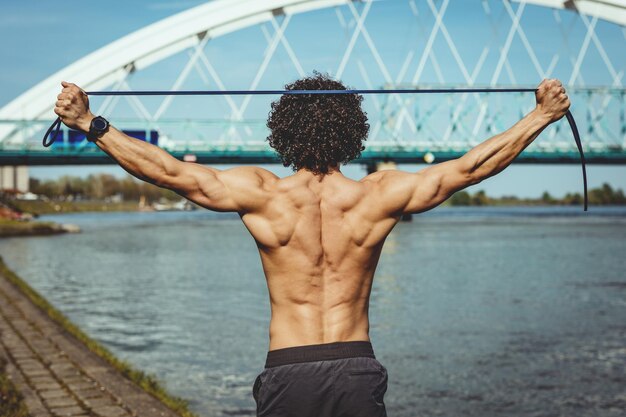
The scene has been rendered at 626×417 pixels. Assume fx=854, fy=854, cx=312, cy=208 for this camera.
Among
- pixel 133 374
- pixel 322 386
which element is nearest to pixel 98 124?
pixel 322 386

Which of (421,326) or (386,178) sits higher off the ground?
(386,178)

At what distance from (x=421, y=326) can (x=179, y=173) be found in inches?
409

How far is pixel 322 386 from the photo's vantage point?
2.78 metres

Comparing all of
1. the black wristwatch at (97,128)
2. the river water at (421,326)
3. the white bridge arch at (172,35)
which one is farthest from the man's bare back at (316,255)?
the white bridge arch at (172,35)

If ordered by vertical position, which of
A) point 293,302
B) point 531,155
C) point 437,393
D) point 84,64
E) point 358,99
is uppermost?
point 84,64

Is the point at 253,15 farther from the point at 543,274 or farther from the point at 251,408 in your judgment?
the point at 251,408

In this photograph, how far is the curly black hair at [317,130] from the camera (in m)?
3.04

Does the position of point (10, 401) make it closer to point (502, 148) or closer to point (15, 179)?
point (502, 148)

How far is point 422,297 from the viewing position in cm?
1712

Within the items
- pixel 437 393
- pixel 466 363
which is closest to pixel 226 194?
pixel 437 393

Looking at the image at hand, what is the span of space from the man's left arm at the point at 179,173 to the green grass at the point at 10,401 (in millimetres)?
3331

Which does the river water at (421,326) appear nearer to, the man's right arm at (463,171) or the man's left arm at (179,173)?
the man's left arm at (179,173)

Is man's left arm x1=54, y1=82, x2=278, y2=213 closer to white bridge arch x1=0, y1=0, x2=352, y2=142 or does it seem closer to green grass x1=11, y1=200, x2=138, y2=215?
white bridge arch x1=0, y1=0, x2=352, y2=142

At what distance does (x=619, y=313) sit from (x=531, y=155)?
4172 cm
